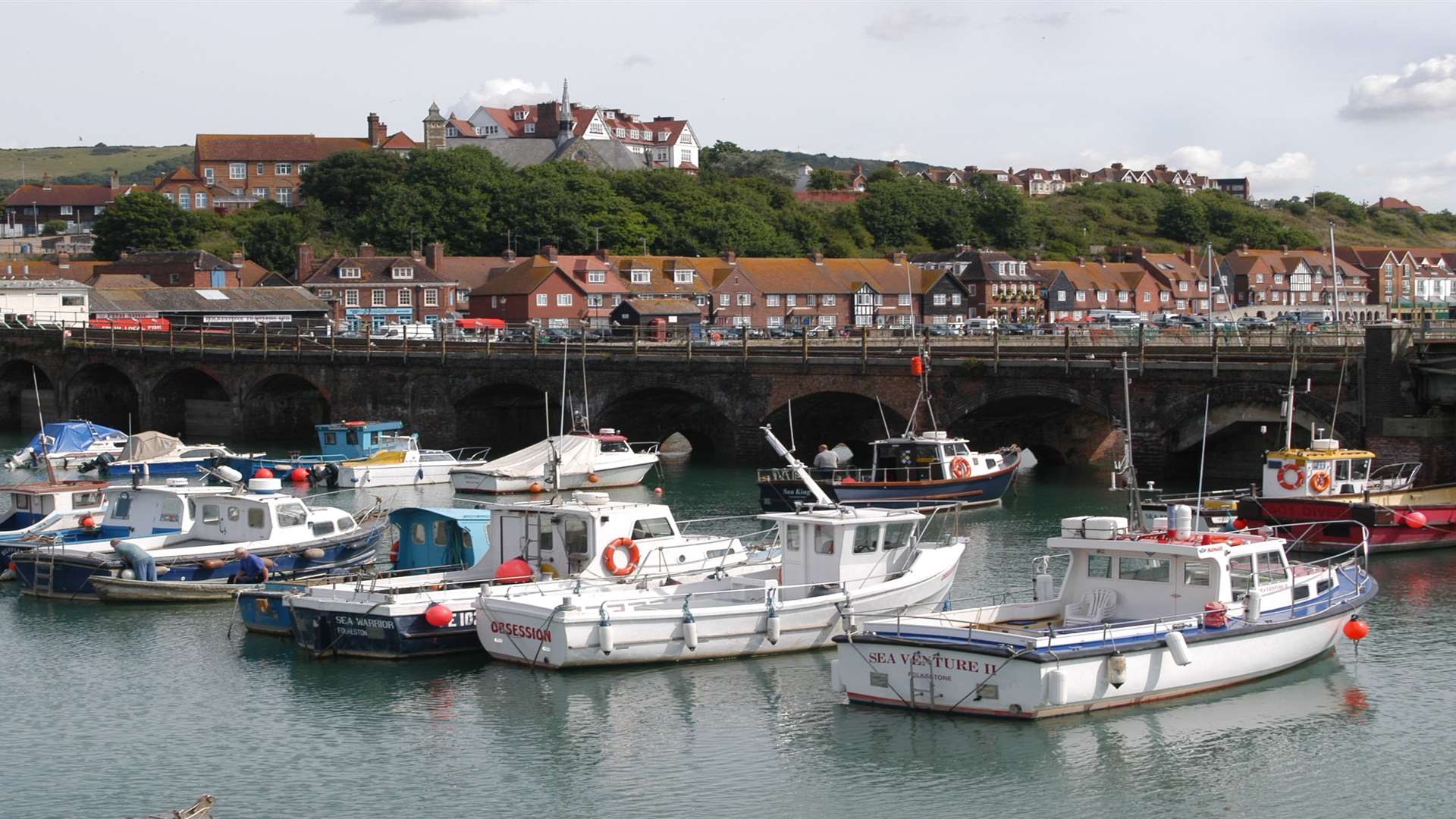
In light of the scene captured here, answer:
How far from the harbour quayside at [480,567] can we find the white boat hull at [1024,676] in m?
6.68

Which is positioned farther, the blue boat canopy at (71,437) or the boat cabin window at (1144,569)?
the blue boat canopy at (71,437)

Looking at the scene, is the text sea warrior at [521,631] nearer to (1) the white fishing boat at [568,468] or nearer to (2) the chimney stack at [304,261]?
(1) the white fishing boat at [568,468]

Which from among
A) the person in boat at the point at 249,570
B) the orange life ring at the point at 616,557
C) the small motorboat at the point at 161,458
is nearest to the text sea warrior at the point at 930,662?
the orange life ring at the point at 616,557

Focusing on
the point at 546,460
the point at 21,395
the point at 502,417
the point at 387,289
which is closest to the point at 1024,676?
the point at 546,460

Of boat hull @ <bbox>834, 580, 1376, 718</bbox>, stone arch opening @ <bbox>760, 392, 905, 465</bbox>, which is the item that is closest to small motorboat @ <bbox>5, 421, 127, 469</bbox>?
stone arch opening @ <bbox>760, 392, 905, 465</bbox>

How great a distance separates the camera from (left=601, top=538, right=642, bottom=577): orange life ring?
3419 cm

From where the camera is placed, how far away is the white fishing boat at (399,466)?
62969 millimetres

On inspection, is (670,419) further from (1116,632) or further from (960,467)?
(1116,632)

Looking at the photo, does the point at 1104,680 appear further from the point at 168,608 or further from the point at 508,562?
the point at 168,608

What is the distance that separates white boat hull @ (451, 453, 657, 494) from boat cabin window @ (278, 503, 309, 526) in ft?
56.8

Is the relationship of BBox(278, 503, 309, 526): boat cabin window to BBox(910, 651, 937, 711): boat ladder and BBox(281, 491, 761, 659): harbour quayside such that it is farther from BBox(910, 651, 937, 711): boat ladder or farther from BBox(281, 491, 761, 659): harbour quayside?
BBox(910, 651, 937, 711): boat ladder

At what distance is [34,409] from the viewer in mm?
92750

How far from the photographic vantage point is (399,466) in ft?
208

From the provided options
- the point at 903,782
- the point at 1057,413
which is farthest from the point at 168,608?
the point at 1057,413
